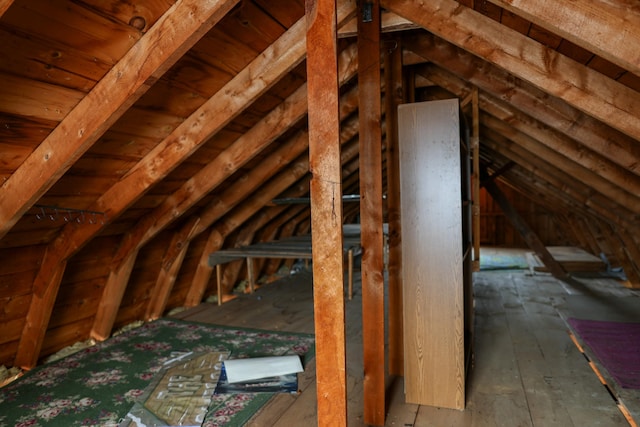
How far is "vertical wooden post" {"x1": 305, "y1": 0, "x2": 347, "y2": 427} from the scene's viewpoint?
1.38 metres

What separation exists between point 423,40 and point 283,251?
8.46ft

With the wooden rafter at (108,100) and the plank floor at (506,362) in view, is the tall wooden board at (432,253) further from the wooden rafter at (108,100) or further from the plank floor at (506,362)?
the wooden rafter at (108,100)

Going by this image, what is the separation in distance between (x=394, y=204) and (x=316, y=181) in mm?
1236

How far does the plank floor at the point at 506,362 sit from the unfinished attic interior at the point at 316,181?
0.07 feet

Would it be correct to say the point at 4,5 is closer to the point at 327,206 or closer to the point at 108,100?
the point at 108,100

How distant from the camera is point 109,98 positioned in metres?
1.90

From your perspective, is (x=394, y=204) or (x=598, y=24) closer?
(x=598, y=24)

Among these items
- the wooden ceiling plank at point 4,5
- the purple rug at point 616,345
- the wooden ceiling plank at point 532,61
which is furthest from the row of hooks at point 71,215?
the purple rug at point 616,345

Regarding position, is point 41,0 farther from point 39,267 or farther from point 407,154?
point 39,267

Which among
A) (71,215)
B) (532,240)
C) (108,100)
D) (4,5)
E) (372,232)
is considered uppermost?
(4,5)

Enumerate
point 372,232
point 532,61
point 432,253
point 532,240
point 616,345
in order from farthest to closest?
point 532,240 < point 616,345 < point 432,253 < point 372,232 < point 532,61

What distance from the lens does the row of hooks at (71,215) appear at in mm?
2551

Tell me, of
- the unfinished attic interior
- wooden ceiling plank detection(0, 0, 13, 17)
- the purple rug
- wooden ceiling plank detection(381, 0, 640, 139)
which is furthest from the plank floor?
wooden ceiling plank detection(0, 0, 13, 17)

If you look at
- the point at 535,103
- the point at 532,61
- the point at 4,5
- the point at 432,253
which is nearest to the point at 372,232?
the point at 432,253
